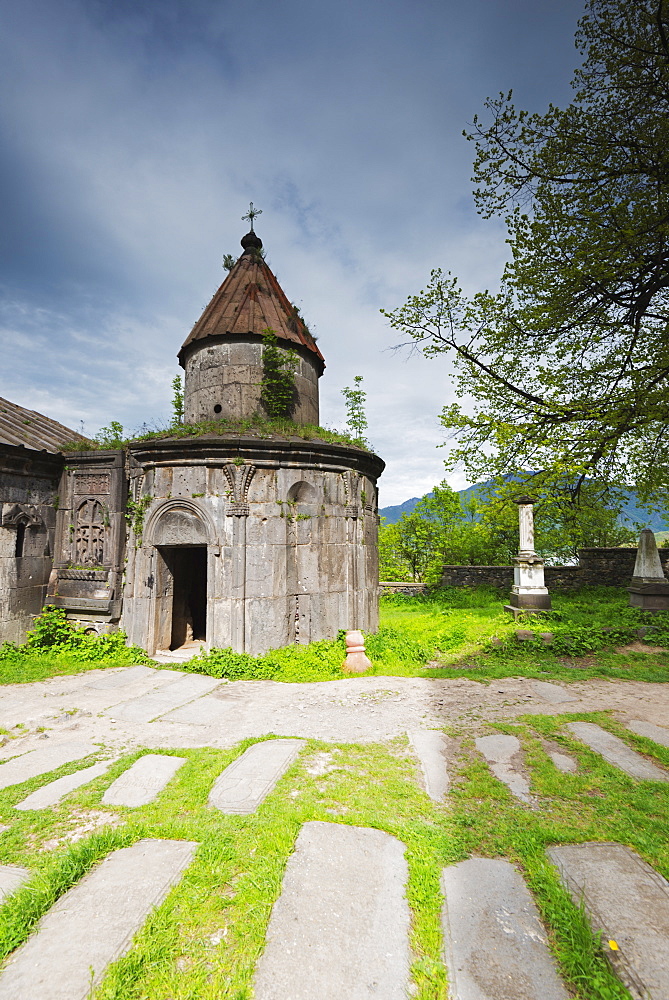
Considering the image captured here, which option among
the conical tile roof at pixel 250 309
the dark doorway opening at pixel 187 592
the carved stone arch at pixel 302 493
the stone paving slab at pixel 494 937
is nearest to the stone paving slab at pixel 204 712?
the dark doorway opening at pixel 187 592

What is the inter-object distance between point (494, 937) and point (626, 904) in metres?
0.77

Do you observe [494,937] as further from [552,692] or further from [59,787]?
[552,692]

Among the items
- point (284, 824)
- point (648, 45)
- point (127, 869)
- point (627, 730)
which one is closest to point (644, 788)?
point (627, 730)

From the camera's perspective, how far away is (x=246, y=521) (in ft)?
28.3

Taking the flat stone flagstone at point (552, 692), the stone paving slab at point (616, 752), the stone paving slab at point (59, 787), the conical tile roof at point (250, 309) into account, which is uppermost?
the conical tile roof at point (250, 309)

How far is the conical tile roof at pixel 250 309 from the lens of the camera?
10.5 metres

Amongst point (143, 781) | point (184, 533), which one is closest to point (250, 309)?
point (184, 533)

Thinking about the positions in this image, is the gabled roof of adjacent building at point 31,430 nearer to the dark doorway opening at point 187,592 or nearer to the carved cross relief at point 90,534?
the carved cross relief at point 90,534

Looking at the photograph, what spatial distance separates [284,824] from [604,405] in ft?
26.8

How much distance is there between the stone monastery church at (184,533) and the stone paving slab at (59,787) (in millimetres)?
4166

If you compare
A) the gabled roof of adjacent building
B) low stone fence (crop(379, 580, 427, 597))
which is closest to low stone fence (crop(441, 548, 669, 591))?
low stone fence (crop(379, 580, 427, 597))

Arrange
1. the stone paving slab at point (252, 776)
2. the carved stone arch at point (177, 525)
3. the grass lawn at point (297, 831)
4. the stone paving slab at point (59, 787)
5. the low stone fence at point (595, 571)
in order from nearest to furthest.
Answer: the grass lawn at point (297, 831) → the stone paving slab at point (252, 776) → the stone paving slab at point (59, 787) → the carved stone arch at point (177, 525) → the low stone fence at point (595, 571)

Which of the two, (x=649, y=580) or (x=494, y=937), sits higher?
(x=649, y=580)

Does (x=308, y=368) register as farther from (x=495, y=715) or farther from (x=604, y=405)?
(x=495, y=715)
